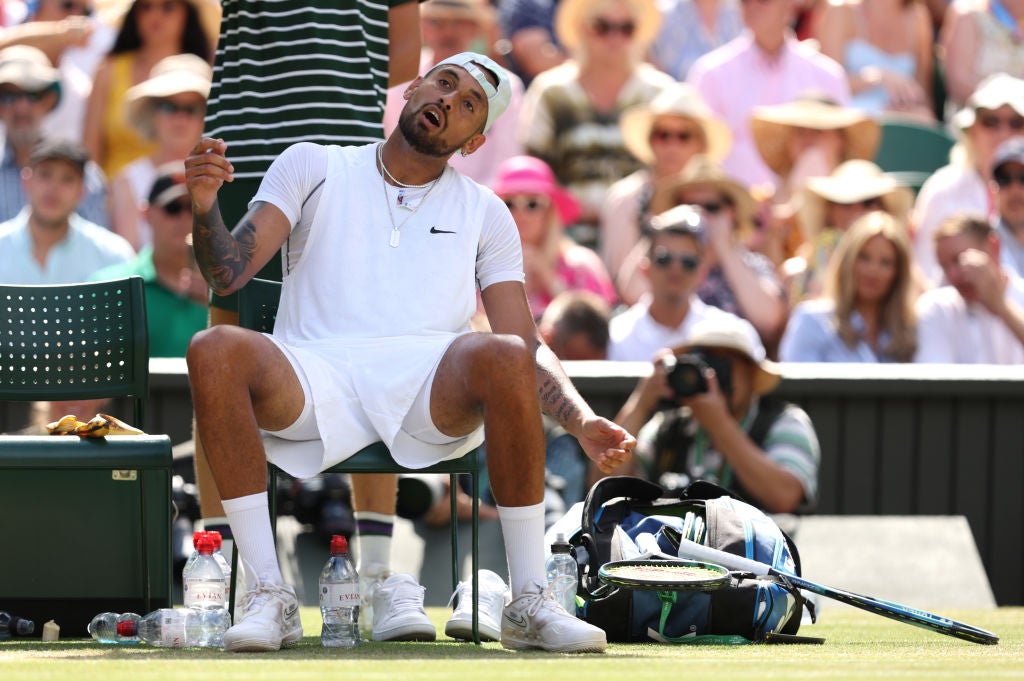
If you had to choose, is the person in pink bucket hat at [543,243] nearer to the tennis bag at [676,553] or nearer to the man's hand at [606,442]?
the tennis bag at [676,553]

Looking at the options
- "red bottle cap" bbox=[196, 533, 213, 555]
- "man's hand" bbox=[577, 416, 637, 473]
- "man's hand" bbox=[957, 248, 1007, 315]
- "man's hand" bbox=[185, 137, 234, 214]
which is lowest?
"red bottle cap" bbox=[196, 533, 213, 555]

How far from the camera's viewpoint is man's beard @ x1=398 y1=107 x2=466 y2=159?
16.0 ft

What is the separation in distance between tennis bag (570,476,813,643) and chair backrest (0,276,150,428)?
4.50 feet

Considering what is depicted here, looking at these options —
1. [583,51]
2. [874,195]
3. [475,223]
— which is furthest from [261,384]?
[583,51]

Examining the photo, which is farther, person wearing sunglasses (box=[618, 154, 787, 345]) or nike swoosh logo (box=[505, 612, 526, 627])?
person wearing sunglasses (box=[618, 154, 787, 345])

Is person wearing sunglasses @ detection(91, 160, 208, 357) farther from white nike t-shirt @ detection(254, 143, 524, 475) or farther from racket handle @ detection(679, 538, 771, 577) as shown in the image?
racket handle @ detection(679, 538, 771, 577)

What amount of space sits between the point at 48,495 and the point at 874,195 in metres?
5.74

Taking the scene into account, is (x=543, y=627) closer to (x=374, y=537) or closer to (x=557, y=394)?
(x=557, y=394)

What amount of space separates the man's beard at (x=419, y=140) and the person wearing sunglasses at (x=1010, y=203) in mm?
5243

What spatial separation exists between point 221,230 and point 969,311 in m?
5.19

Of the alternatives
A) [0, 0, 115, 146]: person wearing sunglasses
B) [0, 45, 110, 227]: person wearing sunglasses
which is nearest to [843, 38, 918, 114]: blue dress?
[0, 0, 115, 146]: person wearing sunglasses

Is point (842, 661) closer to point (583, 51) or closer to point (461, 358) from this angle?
point (461, 358)

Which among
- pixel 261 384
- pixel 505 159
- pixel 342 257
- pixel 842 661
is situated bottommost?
pixel 842 661

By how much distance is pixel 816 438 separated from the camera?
25.8 feet
